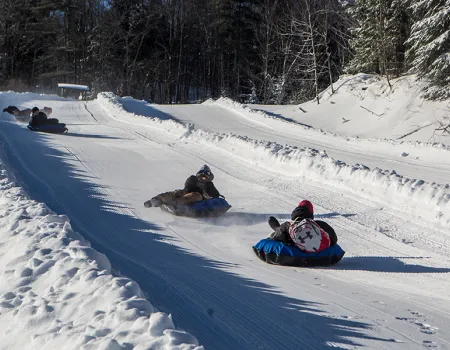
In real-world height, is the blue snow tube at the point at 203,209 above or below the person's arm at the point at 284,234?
below

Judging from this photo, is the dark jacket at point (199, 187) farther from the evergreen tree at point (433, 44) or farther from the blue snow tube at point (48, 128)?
the evergreen tree at point (433, 44)

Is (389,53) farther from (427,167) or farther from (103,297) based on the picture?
(103,297)

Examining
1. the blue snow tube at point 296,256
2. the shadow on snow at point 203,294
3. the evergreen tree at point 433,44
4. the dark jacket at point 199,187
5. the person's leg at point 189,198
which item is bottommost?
the shadow on snow at point 203,294

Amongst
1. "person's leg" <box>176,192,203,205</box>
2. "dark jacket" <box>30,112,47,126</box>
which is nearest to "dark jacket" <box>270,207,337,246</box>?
"person's leg" <box>176,192,203,205</box>

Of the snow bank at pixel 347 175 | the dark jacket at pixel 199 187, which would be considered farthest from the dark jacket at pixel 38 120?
the dark jacket at pixel 199 187

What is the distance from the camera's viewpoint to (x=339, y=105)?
98.3 ft

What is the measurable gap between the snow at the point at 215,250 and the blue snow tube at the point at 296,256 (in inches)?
4.9

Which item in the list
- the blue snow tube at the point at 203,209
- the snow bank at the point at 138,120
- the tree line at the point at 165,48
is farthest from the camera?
the tree line at the point at 165,48

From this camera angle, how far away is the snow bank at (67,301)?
10.9ft

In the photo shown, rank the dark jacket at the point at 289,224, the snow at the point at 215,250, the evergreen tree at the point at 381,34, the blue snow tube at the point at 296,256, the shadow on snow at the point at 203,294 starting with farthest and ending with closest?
the evergreen tree at the point at 381,34 → the dark jacket at the point at 289,224 → the blue snow tube at the point at 296,256 → the shadow on snow at the point at 203,294 → the snow at the point at 215,250

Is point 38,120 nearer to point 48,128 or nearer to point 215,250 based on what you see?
point 48,128

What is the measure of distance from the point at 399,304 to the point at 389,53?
2573 centimetres

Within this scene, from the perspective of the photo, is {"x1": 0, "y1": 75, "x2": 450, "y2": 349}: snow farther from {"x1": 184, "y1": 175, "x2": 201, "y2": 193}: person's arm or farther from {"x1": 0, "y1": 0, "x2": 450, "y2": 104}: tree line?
{"x1": 0, "y1": 0, "x2": 450, "y2": 104}: tree line

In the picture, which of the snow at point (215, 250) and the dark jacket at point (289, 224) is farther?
the dark jacket at point (289, 224)
